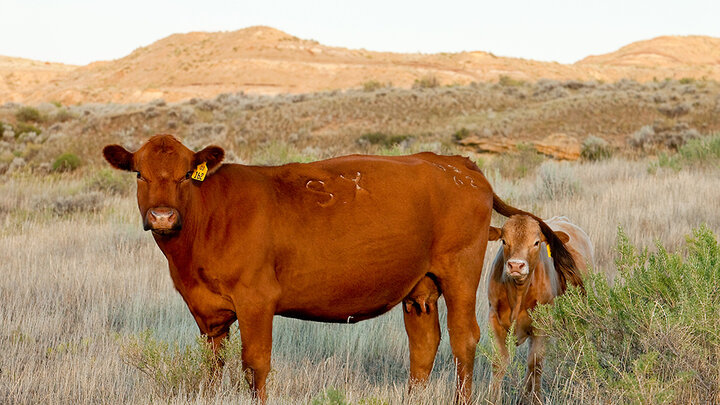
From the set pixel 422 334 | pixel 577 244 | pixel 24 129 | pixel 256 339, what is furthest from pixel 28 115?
pixel 256 339

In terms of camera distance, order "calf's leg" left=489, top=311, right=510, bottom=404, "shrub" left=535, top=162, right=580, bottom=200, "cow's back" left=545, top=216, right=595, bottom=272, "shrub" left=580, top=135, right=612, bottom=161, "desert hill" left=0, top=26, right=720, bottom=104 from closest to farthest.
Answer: "calf's leg" left=489, top=311, right=510, bottom=404 < "cow's back" left=545, top=216, right=595, bottom=272 < "shrub" left=535, top=162, right=580, bottom=200 < "shrub" left=580, top=135, right=612, bottom=161 < "desert hill" left=0, top=26, right=720, bottom=104

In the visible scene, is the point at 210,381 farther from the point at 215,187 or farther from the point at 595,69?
the point at 595,69

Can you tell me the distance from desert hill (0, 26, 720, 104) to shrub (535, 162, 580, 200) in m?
52.3

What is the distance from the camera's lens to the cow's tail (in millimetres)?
5382

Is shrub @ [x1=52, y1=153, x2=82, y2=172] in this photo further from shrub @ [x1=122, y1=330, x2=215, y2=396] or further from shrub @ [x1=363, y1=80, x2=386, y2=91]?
A: shrub @ [x1=363, y1=80, x2=386, y2=91]

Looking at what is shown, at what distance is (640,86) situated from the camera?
3719cm

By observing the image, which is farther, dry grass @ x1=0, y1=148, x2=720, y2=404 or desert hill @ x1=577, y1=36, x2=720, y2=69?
desert hill @ x1=577, y1=36, x2=720, y2=69

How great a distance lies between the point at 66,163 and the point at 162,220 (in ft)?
59.7

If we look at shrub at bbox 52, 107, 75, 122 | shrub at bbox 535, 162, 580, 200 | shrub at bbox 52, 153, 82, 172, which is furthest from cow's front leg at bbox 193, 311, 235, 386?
shrub at bbox 52, 107, 75, 122

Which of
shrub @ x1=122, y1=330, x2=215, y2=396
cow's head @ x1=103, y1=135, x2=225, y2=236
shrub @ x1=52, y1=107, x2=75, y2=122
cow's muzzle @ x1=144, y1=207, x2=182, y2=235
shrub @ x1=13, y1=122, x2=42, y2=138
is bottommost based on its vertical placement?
shrub @ x1=13, y1=122, x2=42, y2=138

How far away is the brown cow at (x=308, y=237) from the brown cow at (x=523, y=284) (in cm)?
36

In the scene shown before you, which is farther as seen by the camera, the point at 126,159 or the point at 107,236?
the point at 107,236

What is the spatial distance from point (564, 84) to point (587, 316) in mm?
36536

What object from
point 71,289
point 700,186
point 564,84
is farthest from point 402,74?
point 71,289
